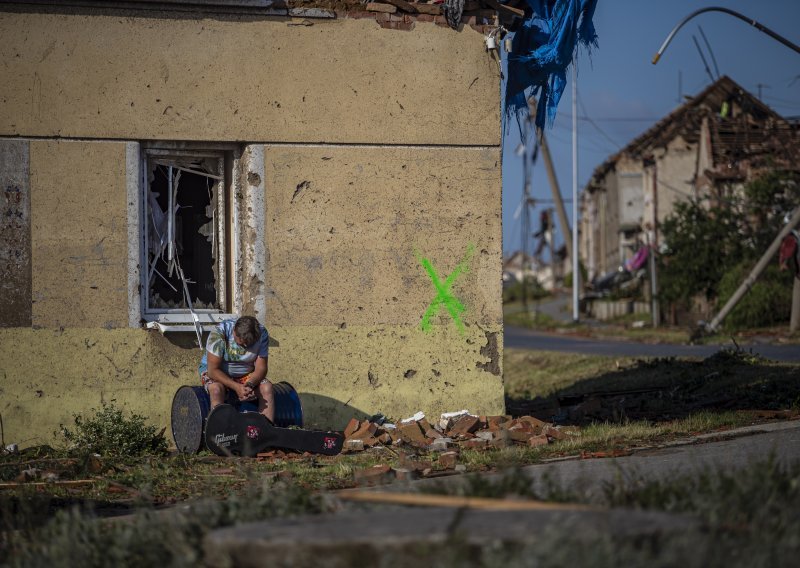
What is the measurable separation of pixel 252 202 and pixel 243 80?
1.10 m

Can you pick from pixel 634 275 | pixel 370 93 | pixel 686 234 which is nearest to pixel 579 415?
pixel 370 93

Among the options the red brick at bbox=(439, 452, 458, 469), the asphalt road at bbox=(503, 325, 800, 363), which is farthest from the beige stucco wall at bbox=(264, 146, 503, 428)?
the asphalt road at bbox=(503, 325, 800, 363)

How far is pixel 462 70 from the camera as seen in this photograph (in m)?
10.0

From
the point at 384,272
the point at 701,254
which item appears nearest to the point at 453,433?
the point at 384,272

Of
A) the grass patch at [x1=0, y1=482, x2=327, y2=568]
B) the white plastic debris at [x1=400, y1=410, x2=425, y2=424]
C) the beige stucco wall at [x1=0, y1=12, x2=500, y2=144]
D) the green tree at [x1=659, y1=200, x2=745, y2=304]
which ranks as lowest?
the white plastic debris at [x1=400, y1=410, x2=425, y2=424]

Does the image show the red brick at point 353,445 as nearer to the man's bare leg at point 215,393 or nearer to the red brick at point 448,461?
the man's bare leg at point 215,393

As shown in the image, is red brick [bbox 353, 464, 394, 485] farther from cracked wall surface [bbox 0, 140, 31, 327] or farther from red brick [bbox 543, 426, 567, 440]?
cracked wall surface [bbox 0, 140, 31, 327]

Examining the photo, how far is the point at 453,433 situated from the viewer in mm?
9547

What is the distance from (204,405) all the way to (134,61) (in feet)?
10.3

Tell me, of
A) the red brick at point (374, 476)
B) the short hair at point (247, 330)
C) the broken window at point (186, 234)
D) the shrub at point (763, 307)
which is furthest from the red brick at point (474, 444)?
the shrub at point (763, 307)

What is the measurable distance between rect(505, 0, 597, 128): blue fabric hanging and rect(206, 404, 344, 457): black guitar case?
12.1 ft

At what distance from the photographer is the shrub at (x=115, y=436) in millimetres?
8820

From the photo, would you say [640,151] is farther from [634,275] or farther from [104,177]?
[104,177]

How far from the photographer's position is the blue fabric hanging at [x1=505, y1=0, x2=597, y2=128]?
33.8 ft
